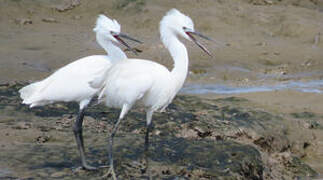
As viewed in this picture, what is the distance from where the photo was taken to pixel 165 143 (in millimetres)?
7027

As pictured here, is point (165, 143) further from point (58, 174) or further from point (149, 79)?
point (58, 174)

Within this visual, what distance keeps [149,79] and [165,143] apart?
137cm

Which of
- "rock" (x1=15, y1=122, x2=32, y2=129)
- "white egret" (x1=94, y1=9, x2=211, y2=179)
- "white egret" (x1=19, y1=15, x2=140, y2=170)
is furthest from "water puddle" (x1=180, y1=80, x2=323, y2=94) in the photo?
"white egret" (x1=94, y1=9, x2=211, y2=179)

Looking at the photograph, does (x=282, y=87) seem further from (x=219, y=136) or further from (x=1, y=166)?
(x=1, y=166)

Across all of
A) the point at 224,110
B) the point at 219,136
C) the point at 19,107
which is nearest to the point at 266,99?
the point at 224,110

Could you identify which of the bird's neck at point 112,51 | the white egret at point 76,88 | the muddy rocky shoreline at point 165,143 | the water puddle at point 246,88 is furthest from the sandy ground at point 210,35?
the white egret at point 76,88

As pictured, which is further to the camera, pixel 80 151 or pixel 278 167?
pixel 278 167

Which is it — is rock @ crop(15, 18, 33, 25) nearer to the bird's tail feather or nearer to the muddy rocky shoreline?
the muddy rocky shoreline

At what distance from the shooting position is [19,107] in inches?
323

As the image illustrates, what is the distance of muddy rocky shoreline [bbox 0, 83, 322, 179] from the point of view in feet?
20.2

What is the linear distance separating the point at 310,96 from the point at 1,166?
5.70 metres

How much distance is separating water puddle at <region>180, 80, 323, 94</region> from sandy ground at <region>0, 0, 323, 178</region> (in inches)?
13.3

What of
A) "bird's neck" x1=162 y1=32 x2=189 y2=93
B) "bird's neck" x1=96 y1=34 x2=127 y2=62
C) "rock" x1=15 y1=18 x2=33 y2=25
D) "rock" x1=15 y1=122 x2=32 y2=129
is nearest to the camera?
"bird's neck" x1=162 y1=32 x2=189 y2=93

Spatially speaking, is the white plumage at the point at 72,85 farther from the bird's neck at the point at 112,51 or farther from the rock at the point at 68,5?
the rock at the point at 68,5
